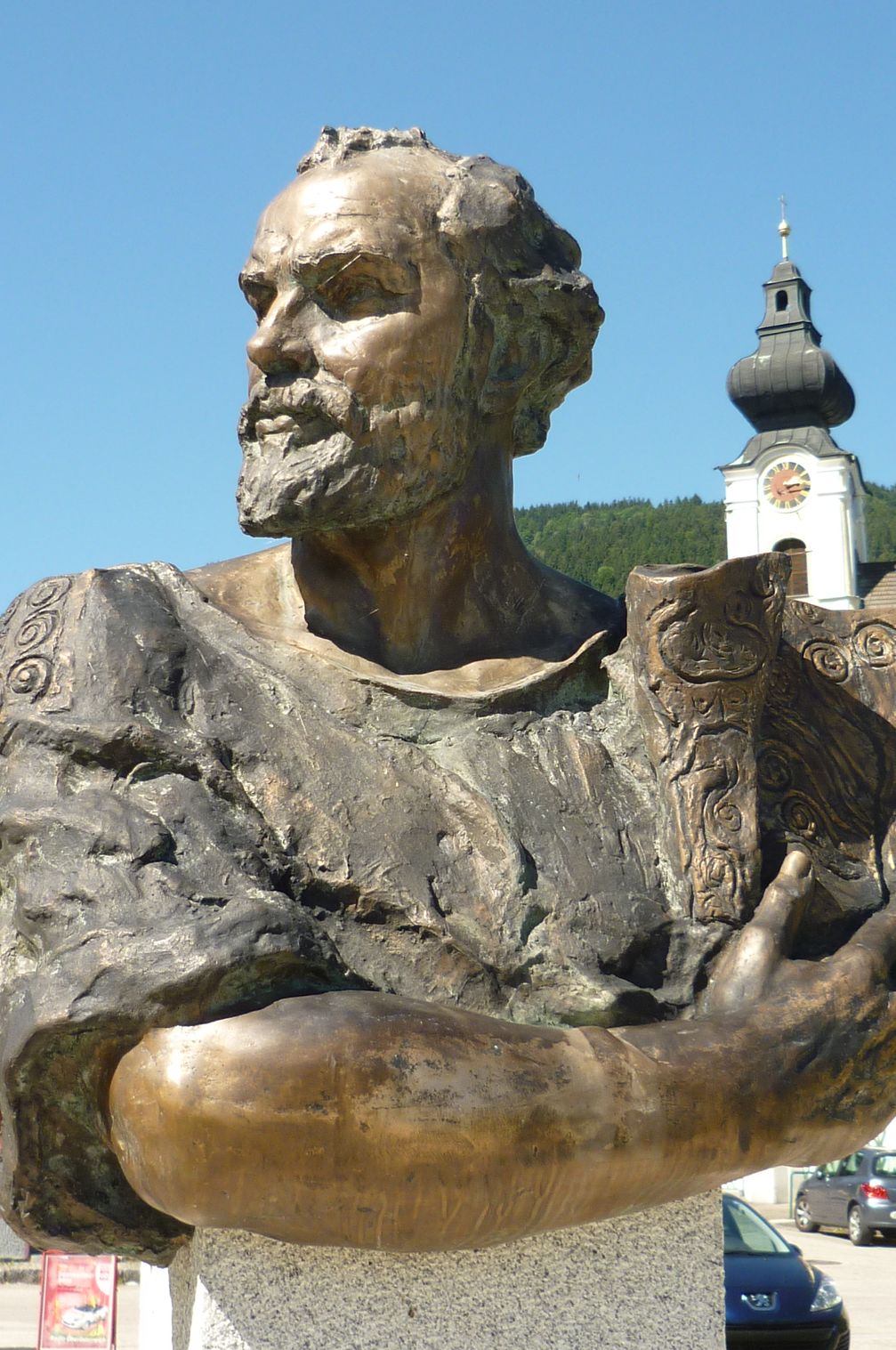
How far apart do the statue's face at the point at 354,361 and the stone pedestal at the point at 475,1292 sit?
1281 millimetres

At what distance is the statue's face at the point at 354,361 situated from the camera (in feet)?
10.9

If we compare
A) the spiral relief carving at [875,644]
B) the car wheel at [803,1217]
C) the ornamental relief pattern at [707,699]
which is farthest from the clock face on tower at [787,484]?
the ornamental relief pattern at [707,699]

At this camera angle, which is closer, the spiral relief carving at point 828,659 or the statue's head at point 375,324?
the statue's head at point 375,324

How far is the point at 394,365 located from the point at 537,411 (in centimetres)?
48

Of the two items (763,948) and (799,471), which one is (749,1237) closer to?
(763,948)

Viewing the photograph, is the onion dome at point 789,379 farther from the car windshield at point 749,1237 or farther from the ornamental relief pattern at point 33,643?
the ornamental relief pattern at point 33,643

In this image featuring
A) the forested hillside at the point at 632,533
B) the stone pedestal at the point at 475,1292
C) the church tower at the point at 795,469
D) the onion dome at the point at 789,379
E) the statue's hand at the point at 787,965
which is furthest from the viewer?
the church tower at the point at 795,469

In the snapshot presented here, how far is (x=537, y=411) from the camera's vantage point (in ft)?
12.2

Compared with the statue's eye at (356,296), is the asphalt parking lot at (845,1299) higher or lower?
lower

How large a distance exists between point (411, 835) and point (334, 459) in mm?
691

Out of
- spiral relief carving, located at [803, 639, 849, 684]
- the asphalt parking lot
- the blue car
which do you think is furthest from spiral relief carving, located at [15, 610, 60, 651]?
the asphalt parking lot

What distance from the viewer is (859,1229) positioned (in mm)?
20047

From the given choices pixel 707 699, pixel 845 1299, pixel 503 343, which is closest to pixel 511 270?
pixel 503 343

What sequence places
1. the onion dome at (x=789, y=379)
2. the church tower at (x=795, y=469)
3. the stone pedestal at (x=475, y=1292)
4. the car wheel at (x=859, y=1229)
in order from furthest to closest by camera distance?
1. the church tower at (x=795, y=469)
2. the onion dome at (x=789, y=379)
3. the car wheel at (x=859, y=1229)
4. the stone pedestal at (x=475, y=1292)
